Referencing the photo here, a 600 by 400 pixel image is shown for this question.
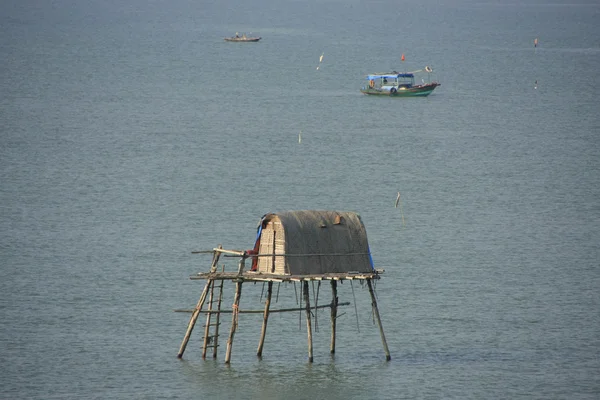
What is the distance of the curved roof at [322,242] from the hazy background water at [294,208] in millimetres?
4430

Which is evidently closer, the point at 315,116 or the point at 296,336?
the point at 296,336

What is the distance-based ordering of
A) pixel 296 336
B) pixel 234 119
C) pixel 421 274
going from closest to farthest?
pixel 296 336, pixel 421 274, pixel 234 119

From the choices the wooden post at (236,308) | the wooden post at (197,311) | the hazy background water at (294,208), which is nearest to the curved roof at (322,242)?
the wooden post at (236,308)

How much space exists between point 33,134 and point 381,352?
72.5m

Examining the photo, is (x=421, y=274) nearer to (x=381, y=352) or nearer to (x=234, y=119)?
(x=381, y=352)

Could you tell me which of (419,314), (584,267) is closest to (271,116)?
(584,267)

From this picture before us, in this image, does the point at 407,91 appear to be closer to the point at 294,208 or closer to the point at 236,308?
the point at 294,208

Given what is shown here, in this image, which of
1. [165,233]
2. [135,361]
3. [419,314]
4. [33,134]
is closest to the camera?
[135,361]

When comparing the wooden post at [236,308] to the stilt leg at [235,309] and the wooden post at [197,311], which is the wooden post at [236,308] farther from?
the wooden post at [197,311]

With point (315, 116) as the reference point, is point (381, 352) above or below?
below

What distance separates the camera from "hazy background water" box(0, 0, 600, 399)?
48.0m

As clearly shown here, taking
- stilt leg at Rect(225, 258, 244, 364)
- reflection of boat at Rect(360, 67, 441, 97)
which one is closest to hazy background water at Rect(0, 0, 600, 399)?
stilt leg at Rect(225, 258, 244, 364)

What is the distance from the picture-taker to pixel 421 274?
65.2 m

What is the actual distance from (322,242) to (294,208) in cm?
3522
